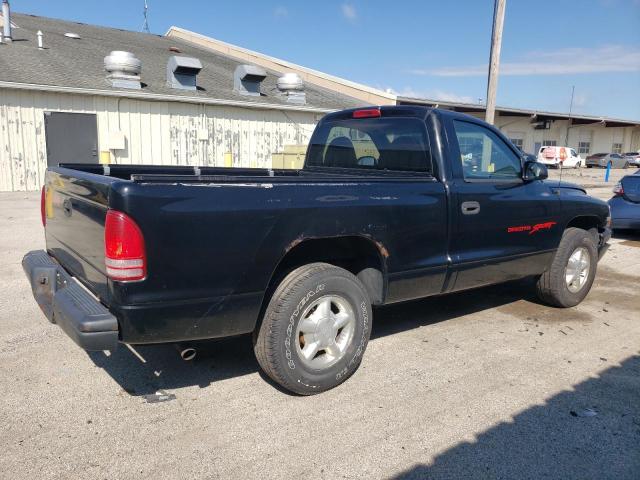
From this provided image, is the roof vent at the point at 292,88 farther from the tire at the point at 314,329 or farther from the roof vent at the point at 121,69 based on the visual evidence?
the tire at the point at 314,329

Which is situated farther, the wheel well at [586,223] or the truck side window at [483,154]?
the wheel well at [586,223]

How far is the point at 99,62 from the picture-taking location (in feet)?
58.9

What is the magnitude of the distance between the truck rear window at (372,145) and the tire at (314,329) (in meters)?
1.26

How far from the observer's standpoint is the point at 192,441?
9.60 ft

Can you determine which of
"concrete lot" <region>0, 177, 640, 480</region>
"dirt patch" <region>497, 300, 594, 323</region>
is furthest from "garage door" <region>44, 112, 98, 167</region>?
"dirt patch" <region>497, 300, 594, 323</region>

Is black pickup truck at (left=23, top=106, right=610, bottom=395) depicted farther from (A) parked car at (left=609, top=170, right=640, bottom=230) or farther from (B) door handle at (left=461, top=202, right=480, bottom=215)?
(A) parked car at (left=609, top=170, right=640, bottom=230)

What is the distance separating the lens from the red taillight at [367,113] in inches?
182

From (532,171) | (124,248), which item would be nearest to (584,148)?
(532,171)

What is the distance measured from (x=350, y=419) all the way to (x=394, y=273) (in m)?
1.08

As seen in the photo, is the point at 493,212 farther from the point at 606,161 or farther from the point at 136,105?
the point at 606,161

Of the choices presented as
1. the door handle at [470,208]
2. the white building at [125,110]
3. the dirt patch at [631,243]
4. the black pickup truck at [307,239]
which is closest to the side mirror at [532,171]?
the black pickup truck at [307,239]

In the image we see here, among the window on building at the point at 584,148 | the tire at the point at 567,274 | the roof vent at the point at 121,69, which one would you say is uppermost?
the roof vent at the point at 121,69

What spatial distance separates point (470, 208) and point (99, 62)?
17.2 meters

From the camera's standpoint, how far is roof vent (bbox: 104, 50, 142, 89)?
15.9 metres
